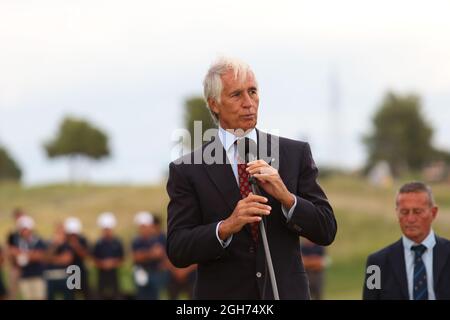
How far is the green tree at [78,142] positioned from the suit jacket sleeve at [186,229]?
83858 mm

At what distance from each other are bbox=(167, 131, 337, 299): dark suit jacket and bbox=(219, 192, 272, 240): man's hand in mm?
178

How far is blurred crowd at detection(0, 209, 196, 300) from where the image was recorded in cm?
2261

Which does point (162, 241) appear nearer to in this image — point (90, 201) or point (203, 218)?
point (203, 218)

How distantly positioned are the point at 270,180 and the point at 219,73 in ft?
2.33

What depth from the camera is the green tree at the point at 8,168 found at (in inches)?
3816

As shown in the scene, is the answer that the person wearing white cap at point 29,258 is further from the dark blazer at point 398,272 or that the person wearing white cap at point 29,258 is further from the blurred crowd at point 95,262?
the dark blazer at point 398,272

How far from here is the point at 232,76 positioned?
535cm

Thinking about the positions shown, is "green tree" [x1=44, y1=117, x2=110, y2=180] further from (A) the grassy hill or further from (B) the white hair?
(B) the white hair

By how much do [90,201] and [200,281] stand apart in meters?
54.1

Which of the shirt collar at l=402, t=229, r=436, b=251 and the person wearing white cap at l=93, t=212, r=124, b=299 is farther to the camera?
the person wearing white cap at l=93, t=212, r=124, b=299

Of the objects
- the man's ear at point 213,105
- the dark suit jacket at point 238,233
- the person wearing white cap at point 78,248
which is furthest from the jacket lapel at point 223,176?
the person wearing white cap at point 78,248

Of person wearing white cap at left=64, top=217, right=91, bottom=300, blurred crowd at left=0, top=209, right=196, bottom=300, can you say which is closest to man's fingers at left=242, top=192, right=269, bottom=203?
blurred crowd at left=0, top=209, right=196, bottom=300

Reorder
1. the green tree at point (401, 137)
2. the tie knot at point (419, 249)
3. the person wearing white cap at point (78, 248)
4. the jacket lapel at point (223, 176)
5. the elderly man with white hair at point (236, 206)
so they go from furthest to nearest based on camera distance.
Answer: the green tree at point (401, 137)
the person wearing white cap at point (78, 248)
the tie knot at point (419, 249)
the jacket lapel at point (223, 176)
the elderly man with white hair at point (236, 206)

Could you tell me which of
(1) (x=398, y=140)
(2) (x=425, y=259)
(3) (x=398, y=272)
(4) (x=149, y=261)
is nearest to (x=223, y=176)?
(3) (x=398, y=272)
